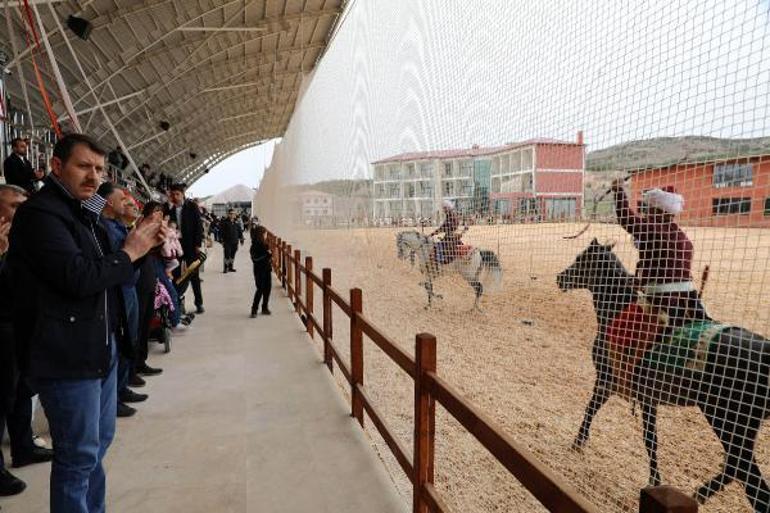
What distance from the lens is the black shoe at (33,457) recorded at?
2.40 metres

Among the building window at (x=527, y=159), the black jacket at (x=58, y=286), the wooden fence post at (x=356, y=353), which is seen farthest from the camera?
the wooden fence post at (x=356, y=353)

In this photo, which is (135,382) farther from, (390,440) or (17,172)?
(17,172)

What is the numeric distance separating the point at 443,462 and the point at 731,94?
8.00 feet

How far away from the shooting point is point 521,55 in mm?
2359

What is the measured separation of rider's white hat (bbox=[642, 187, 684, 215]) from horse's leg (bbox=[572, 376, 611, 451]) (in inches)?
50.8

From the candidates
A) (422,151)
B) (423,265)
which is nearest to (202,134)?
(423,265)

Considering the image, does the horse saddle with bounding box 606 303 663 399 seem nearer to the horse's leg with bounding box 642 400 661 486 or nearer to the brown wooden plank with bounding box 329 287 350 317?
the horse's leg with bounding box 642 400 661 486

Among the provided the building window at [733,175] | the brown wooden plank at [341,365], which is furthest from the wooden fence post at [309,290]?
the building window at [733,175]

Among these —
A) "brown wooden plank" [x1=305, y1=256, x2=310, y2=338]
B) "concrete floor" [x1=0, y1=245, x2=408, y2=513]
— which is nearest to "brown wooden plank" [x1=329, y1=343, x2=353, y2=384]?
"concrete floor" [x1=0, y1=245, x2=408, y2=513]

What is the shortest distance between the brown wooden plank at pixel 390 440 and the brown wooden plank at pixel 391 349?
14.3 inches

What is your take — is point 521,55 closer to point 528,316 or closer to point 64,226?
point 64,226

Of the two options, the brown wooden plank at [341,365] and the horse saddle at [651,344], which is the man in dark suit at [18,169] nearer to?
the brown wooden plank at [341,365]

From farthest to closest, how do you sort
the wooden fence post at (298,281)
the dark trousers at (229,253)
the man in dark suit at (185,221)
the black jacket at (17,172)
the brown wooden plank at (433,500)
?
1. the dark trousers at (229,253)
2. the wooden fence post at (298,281)
3. the man in dark suit at (185,221)
4. the black jacket at (17,172)
5. the brown wooden plank at (433,500)

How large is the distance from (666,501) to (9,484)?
267 cm
